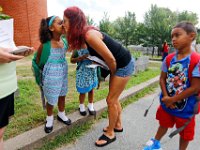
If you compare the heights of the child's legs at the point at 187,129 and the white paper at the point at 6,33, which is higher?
the white paper at the point at 6,33

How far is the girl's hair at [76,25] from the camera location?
107 inches

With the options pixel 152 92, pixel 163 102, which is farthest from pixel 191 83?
pixel 152 92

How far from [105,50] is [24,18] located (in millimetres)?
12549

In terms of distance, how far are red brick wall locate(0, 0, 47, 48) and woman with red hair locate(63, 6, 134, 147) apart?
11977 millimetres

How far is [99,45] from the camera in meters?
2.72

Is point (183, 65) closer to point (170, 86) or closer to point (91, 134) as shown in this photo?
point (170, 86)

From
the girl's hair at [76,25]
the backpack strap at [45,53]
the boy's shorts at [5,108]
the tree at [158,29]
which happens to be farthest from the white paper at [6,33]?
the tree at [158,29]

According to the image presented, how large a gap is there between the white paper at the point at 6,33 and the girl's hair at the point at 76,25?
96 cm

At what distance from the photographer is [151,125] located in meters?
3.89

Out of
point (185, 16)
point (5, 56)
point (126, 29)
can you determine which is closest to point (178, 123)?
point (5, 56)

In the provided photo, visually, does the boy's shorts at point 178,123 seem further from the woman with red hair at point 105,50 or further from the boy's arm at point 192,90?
the woman with red hair at point 105,50

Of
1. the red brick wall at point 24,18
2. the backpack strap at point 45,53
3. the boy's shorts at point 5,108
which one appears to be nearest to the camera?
the boy's shorts at point 5,108

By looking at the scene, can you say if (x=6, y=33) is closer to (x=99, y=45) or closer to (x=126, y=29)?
(x=99, y=45)

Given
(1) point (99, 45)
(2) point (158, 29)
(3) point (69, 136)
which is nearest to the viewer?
(1) point (99, 45)
